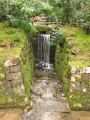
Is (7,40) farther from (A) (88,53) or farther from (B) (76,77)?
(A) (88,53)

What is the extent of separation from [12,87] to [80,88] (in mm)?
2641

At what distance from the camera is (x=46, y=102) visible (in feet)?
15.8

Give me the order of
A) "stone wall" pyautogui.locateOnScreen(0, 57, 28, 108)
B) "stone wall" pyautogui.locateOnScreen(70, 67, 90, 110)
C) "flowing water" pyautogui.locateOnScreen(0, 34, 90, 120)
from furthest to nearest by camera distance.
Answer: "stone wall" pyautogui.locateOnScreen(70, 67, 90, 110)
"stone wall" pyautogui.locateOnScreen(0, 57, 28, 108)
"flowing water" pyautogui.locateOnScreen(0, 34, 90, 120)

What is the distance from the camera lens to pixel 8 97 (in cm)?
440

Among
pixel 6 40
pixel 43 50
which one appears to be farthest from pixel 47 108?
pixel 43 50

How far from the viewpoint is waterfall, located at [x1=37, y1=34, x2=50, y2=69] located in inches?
436

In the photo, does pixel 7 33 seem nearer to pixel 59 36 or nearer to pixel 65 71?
pixel 59 36

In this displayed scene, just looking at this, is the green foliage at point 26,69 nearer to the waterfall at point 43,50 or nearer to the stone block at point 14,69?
the stone block at point 14,69

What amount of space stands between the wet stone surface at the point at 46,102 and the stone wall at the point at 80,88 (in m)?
0.52

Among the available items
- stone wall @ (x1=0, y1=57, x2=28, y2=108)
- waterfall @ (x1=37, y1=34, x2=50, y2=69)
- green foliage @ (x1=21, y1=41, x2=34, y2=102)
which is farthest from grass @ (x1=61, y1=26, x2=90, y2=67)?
waterfall @ (x1=37, y1=34, x2=50, y2=69)

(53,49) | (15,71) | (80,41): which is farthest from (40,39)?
(15,71)

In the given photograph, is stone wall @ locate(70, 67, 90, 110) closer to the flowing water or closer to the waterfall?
the flowing water

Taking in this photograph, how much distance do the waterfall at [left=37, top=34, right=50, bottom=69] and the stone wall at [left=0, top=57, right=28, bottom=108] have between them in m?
6.66

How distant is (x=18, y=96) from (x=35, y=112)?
35.3 inches
